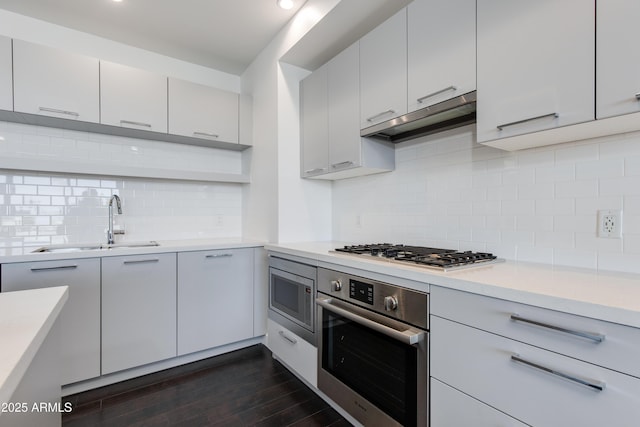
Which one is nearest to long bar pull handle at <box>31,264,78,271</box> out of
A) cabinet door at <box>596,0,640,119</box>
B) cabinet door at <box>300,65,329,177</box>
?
cabinet door at <box>300,65,329,177</box>

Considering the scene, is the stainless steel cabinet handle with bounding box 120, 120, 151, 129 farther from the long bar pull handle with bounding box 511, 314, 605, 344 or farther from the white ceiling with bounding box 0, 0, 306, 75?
the long bar pull handle with bounding box 511, 314, 605, 344

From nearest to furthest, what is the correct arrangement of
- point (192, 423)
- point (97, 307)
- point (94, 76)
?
point (192, 423)
point (97, 307)
point (94, 76)

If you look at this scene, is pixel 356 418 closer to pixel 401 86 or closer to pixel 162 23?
pixel 401 86

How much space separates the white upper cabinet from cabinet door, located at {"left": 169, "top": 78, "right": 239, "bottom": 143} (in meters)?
1.80

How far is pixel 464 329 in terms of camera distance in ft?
3.71

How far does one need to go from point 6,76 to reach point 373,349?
2883 mm

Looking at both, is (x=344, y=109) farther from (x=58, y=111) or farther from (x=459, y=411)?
(x=58, y=111)

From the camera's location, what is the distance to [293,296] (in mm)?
2148

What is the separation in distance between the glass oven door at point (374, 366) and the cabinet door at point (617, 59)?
1.05 metres

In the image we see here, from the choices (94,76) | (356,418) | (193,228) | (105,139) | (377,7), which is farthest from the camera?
(193,228)

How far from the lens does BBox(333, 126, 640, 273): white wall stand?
128cm

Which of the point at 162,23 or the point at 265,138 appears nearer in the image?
the point at 162,23

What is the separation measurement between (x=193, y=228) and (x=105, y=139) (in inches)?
41.5

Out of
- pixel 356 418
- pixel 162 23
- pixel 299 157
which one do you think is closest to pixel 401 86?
pixel 299 157
